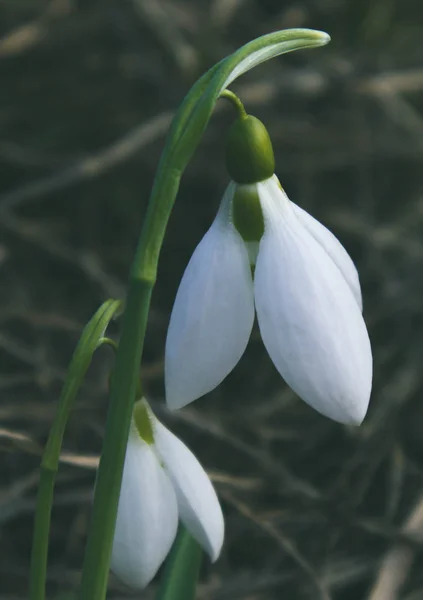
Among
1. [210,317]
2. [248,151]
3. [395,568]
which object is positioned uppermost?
[248,151]

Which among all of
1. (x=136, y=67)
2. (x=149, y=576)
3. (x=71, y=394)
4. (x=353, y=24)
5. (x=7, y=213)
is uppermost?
(x=353, y=24)

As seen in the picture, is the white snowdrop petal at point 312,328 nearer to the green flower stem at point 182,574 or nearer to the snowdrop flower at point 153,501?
the snowdrop flower at point 153,501

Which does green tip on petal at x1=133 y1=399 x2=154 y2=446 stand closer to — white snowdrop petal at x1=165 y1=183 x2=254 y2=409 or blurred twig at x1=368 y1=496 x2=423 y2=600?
white snowdrop petal at x1=165 y1=183 x2=254 y2=409

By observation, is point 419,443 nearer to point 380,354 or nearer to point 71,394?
point 380,354

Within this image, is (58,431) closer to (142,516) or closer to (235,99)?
(142,516)

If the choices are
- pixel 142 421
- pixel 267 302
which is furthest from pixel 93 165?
pixel 267 302

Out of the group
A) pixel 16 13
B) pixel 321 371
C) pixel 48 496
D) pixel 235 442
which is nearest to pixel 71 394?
pixel 48 496

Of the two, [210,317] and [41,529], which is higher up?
[210,317]
